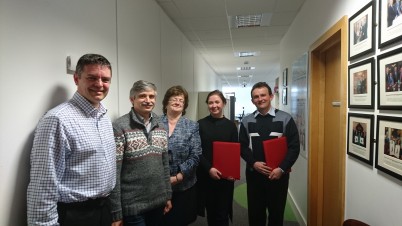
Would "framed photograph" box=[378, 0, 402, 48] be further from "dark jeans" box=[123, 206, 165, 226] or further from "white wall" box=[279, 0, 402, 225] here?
"dark jeans" box=[123, 206, 165, 226]

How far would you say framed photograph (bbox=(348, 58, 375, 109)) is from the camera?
1.42m

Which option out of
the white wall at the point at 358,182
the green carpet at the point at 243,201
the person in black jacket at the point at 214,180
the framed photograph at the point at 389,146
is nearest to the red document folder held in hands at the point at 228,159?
the person in black jacket at the point at 214,180

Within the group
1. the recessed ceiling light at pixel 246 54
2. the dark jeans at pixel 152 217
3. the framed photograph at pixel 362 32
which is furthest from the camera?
the recessed ceiling light at pixel 246 54

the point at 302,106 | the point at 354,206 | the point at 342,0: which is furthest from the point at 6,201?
the point at 302,106

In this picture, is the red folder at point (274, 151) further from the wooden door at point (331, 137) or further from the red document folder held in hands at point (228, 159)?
the wooden door at point (331, 137)

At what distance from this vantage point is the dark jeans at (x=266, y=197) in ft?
6.77

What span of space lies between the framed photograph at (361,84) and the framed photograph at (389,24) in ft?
0.49

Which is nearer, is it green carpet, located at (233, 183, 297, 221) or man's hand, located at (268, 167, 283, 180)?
man's hand, located at (268, 167, 283, 180)

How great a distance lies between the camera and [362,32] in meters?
1.51

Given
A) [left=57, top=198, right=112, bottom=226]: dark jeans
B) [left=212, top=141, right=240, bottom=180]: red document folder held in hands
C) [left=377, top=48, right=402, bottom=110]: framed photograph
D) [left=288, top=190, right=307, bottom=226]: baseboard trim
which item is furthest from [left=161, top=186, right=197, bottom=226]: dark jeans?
[left=288, top=190, right=307, bottom=226]: baseboard trim

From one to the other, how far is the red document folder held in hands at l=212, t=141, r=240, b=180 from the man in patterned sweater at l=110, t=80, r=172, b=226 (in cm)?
51

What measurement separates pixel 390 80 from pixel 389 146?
32cm

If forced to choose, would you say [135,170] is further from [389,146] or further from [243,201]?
[243,201]

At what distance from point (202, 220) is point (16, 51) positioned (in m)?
2.63
